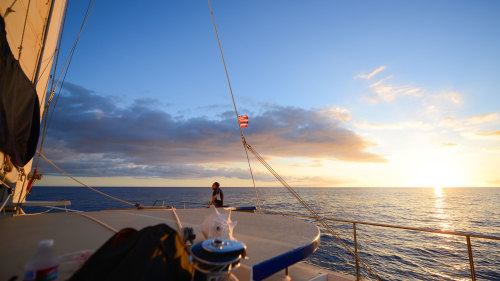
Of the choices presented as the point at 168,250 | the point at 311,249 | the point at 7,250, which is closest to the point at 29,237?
the point at 7,250

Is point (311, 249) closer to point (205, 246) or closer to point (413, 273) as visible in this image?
point (205, 246)

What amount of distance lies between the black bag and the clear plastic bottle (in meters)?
0.16

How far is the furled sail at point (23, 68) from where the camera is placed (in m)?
3.55

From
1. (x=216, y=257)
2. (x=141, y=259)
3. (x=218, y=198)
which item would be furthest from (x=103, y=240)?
(x=218, y=198)

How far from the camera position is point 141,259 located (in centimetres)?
154

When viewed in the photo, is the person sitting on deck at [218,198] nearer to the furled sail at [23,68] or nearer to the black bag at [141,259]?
the furled sail at [23,68]

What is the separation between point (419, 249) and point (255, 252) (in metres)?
30.6

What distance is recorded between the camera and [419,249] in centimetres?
2389

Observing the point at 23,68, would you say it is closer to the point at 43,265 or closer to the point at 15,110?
the point at 15,110

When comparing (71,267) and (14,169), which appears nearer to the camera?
(71,267)

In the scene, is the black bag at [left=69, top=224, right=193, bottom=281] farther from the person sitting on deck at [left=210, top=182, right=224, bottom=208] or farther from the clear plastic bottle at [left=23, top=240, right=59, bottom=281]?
the person sitting on deck at [left=210, top=182, right=224, bottom=208]

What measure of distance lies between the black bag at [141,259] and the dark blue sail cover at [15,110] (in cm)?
361

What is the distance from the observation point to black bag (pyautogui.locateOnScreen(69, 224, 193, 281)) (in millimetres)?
1455

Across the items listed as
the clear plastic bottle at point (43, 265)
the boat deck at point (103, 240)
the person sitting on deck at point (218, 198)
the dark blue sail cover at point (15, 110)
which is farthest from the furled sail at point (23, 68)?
the person sitting on deck at point (218, 198)
